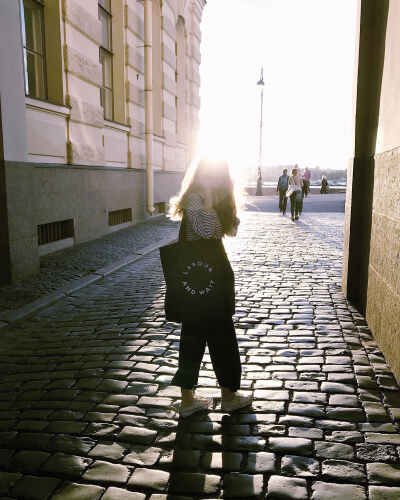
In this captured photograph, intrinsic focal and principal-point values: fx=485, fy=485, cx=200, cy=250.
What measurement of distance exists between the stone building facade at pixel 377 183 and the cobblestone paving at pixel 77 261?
379cm

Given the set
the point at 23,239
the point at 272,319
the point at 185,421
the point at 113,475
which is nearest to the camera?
the point at 113,475

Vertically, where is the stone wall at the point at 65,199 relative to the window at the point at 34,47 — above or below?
below

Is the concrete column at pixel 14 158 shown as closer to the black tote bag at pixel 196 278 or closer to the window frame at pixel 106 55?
the black tote bag at pixel 196 278

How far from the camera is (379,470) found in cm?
247

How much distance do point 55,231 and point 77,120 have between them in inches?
Result: 92.0

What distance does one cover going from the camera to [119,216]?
12.7 meters

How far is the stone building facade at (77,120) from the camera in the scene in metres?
6.61

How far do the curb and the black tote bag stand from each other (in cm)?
270

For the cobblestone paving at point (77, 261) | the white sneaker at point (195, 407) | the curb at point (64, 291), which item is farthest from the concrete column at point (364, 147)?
the cobblestone paving at point (77, 261)

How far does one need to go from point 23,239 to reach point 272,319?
3748mm

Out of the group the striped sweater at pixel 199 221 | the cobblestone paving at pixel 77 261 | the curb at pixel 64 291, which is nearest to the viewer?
the striped sweater at pixel 199 221

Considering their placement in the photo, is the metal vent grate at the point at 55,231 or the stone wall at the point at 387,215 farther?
the metal vent grate at the point at 55,231

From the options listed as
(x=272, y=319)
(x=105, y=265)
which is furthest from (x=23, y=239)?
(x=272, y=319)

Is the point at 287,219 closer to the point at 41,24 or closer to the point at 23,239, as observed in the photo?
the point at 41,24
